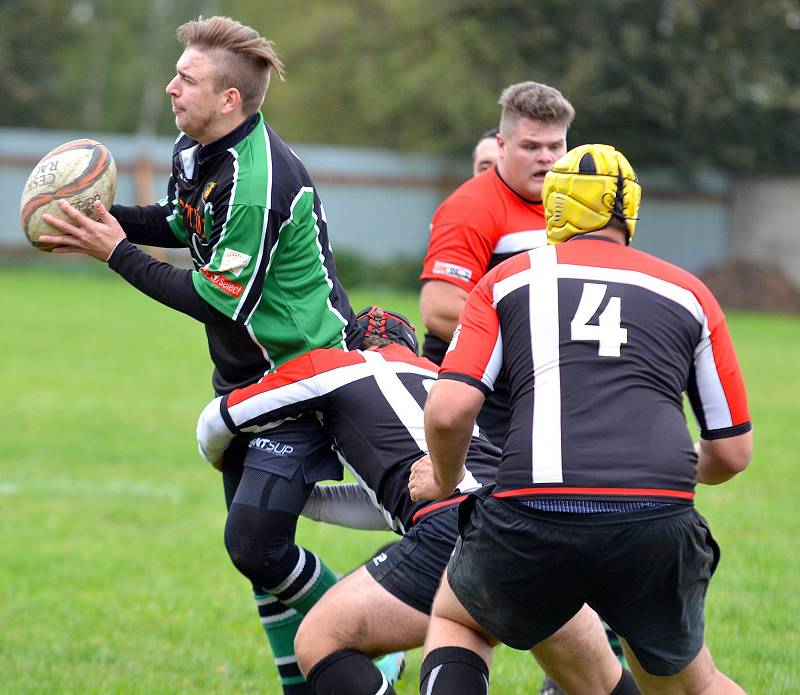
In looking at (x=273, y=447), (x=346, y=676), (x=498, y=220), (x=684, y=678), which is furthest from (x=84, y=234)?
(x=684, y=678)

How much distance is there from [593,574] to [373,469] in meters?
1.21

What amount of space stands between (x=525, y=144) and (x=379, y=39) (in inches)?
1165

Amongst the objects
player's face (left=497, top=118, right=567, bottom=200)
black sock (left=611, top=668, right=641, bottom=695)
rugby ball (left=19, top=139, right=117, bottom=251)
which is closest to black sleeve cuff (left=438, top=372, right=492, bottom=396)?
black sock (left=611, top=668, right=641, bottom=695)

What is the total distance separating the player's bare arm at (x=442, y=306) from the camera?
5387 millimetres

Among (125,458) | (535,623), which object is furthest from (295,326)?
(125,458)

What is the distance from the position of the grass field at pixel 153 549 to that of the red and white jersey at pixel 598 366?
2.05 m

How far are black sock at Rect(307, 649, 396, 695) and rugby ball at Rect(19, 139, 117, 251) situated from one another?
5.99 feet

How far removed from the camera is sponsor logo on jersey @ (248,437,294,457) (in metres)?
4.42

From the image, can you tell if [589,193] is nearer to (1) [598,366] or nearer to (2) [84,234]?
→ (1) [598,366]

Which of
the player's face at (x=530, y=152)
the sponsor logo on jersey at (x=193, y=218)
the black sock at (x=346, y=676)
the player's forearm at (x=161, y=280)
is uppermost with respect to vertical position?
the player's face at (x=530, y=152)

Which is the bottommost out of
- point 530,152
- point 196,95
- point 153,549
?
point 153,549

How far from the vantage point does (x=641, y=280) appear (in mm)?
3289

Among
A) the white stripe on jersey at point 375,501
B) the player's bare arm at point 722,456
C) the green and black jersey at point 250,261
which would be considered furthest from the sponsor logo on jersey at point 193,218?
the player's bare arm at point 722,456

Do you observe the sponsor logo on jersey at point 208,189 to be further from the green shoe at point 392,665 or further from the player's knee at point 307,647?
the green shoe at point 392,665
